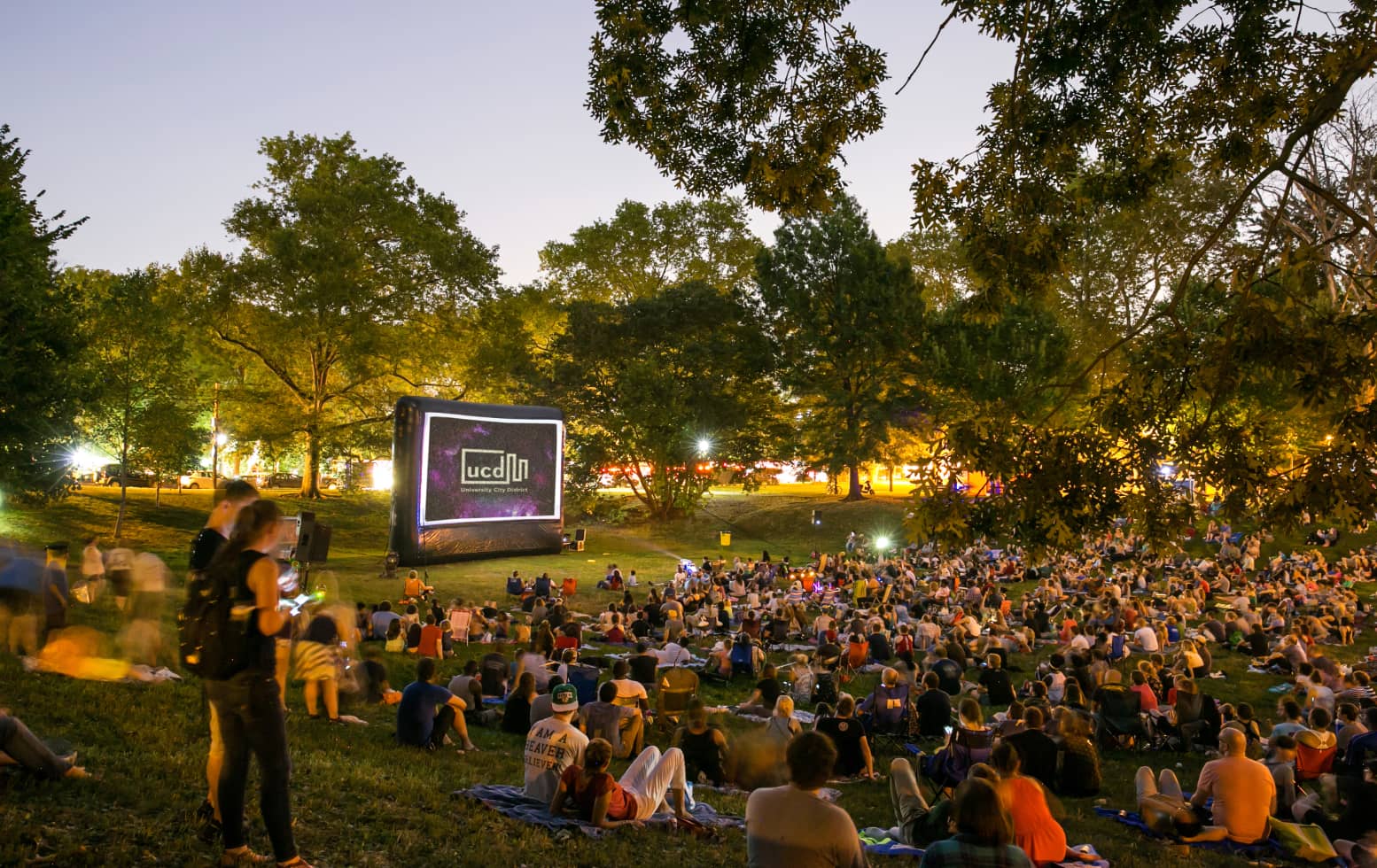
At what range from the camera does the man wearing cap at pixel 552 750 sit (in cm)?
575

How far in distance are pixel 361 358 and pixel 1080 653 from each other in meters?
27.7

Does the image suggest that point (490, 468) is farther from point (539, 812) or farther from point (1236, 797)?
point (1236, 797)

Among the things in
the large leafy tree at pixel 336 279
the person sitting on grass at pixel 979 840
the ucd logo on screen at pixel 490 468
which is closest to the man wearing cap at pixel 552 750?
the person sitting on grass at pixel 979 840

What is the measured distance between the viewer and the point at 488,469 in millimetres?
23234

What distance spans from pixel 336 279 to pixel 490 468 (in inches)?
456

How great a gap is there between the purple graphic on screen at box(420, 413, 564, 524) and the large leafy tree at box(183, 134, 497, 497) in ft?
33.5

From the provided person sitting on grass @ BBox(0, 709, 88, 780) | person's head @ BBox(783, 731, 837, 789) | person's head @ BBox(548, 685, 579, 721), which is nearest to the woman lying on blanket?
person's head @ BBox(548, 685, 579, 721)

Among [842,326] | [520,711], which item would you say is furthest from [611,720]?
[842,326]

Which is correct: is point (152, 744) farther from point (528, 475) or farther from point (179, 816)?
point (528, 475)

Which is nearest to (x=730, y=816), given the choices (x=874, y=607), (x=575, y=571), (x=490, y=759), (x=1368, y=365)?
(x=490, y=759)

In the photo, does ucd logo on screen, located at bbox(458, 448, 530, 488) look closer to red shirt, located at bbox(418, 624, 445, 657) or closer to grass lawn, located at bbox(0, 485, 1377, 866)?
red shirt, located at bbox(418, 624, 445, 657)

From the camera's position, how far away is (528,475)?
80.4 ft

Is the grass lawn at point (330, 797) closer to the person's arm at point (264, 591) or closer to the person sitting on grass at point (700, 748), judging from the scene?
the person sitting on grass at point (700, 748)

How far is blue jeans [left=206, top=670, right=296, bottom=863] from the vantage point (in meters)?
3.55
